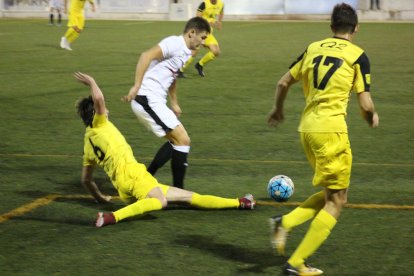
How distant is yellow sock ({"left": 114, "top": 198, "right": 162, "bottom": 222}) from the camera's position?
21.3 ft

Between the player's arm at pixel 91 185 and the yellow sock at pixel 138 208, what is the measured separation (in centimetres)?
66

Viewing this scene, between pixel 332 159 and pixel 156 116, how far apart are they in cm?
256

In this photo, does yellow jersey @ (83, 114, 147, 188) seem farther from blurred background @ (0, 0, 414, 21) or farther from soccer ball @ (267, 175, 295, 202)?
blurred background @ (0, 0, 414, 21)

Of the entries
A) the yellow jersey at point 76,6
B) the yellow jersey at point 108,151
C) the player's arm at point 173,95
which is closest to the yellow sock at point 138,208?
the yellow jersey at point 108,151

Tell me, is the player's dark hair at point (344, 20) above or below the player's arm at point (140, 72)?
above

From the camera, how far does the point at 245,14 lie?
39.5 m

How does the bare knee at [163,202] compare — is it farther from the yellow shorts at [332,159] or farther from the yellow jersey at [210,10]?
the yellow jersey at [210,10]

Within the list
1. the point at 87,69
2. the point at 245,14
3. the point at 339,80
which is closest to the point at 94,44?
the point at 87,69

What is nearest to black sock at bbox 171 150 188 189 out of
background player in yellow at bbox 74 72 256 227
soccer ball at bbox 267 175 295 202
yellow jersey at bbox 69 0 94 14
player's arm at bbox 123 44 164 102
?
background player in yellow at bbox 74 72 256 227

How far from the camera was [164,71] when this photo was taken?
25.1 feet

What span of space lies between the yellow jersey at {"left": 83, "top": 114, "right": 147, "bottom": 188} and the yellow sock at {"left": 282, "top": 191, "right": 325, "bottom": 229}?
173cm

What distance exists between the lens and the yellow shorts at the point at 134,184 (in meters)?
6.75

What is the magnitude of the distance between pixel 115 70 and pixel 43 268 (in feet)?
43.0

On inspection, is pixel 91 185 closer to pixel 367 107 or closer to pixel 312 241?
pixel 312 241
